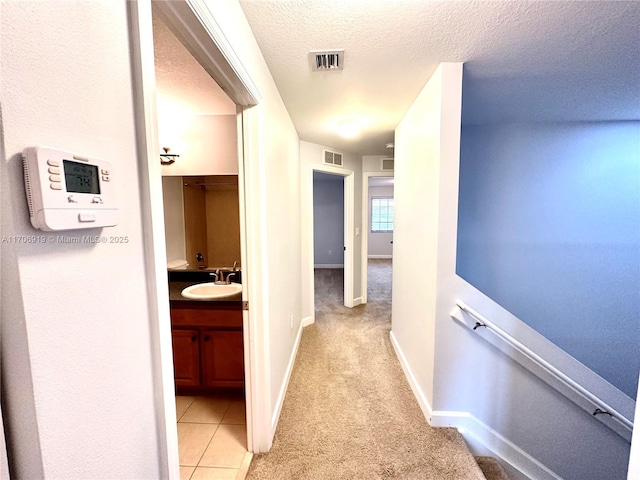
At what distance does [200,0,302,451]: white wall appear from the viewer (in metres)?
1.23

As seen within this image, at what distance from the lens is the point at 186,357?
2.07m

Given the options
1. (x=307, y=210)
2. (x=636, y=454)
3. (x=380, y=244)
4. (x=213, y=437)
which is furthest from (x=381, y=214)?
(x=636, y=454)

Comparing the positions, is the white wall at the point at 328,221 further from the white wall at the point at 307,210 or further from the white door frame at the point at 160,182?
the white door frame at the point at 160,182

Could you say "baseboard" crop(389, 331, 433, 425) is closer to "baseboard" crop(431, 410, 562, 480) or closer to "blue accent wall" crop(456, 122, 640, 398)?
"baseboard" crop(431, 410, 562, 480)

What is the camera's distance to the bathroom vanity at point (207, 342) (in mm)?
2000

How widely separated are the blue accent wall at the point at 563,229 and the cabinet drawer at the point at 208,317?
235cm

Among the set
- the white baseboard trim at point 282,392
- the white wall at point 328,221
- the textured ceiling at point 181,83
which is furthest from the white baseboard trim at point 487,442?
the white wall at point 328,221

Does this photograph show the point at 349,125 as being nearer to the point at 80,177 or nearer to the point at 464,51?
the point at 464,51

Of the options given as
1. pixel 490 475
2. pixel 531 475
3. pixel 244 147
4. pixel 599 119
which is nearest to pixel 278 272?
pixel 244 147

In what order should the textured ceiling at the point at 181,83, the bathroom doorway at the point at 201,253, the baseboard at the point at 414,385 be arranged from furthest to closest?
the baseboard at the point at 414,385
the bathroom doorway at the point at 201,253
the textured ceiling at the point at 181,83

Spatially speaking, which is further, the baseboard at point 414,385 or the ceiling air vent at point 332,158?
the ceiling air vent at point 332,158

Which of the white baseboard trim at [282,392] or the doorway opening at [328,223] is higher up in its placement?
the doorway opening at [328,223]

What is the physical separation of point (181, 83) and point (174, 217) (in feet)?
3.46

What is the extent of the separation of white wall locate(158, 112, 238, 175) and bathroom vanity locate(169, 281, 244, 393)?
42.2 inches
